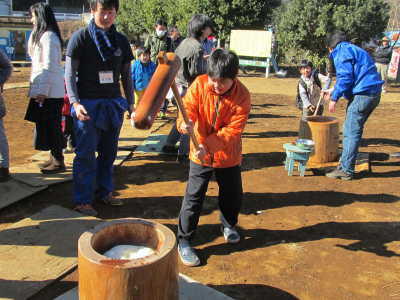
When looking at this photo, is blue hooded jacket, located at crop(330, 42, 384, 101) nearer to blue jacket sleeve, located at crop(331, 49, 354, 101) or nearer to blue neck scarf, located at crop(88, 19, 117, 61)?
blue jacket sleeve, located at crop(331, 49, 354, 101)

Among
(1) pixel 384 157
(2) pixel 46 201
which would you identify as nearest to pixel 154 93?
(2) pixel 46 201

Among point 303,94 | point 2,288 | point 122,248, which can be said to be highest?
point 303,94

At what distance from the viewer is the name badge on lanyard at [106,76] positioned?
338 centimetres

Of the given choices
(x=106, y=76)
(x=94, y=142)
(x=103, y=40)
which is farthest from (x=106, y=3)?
(x=94, y=142)

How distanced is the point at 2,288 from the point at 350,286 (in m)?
2.44

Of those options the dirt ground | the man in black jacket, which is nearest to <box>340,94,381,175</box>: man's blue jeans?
the dirt ground

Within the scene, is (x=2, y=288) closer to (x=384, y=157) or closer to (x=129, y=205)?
(x=129, y=205)

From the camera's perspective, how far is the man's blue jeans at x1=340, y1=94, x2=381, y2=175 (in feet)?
15.4

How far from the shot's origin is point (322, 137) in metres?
5.48

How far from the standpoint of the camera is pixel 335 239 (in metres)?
3.51

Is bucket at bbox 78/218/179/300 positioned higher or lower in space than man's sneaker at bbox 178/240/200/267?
higher

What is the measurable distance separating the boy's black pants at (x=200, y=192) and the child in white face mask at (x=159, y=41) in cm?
477

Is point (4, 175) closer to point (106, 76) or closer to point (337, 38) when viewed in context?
point (106, 76)

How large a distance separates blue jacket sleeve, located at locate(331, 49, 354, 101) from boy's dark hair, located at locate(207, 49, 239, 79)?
8.14ft
